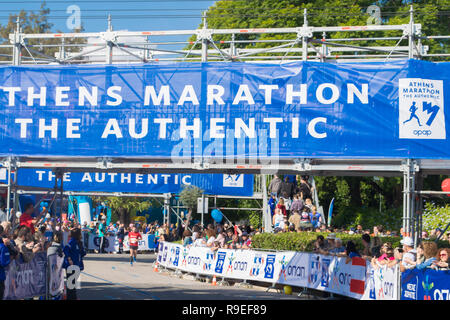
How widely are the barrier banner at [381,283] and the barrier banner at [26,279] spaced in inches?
272

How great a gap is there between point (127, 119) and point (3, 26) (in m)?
60.3

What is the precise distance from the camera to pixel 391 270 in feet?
50.6

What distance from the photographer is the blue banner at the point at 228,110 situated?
19.3 m

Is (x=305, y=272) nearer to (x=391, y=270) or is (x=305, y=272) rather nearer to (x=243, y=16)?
(x=391, y=270)

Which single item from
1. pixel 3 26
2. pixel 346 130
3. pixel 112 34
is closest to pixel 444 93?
pixel 346 130

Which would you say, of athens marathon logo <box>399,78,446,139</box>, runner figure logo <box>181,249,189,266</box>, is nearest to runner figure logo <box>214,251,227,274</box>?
runner figure logo <box>181,249,189,266</box>

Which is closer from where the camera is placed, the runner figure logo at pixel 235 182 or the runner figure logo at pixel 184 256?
the runner figure logo at pixel 184 256

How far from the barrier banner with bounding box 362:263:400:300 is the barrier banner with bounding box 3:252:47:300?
6899 millimetres

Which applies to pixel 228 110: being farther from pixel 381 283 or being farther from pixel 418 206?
pixel 381 283

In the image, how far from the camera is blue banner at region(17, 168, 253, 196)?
3541cm

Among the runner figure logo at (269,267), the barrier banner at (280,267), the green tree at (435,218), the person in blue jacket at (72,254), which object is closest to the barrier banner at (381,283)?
the barrier banner at (280,267)

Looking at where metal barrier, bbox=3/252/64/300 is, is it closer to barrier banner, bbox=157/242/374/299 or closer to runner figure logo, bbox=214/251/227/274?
barrier banner, bbox=157/242/374/299

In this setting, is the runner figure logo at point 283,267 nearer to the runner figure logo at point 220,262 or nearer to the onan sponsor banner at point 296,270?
the onan sponsor banner at point 296,270

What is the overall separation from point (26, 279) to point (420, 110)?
34.5ft
